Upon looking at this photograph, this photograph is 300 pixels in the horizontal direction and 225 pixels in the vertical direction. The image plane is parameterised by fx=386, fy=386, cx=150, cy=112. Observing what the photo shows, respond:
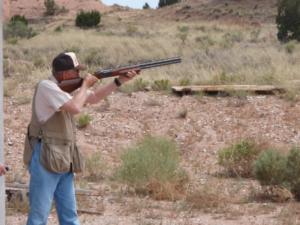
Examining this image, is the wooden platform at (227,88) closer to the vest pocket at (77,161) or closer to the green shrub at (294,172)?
the green shrub at (294,172)

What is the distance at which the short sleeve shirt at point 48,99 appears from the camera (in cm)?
276

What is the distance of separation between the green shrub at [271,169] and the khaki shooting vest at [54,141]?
9.60 feet

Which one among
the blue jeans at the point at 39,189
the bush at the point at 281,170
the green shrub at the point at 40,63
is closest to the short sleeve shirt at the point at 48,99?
the blue jeans at the point at 39,189

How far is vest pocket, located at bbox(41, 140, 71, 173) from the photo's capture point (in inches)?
110

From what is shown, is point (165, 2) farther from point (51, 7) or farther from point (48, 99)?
point (48, 99)

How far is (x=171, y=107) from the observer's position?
29.3ft

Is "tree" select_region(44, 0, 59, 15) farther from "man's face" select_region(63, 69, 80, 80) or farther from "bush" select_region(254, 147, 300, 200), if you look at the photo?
"man's face" select_region(63, 69, 80, 80)

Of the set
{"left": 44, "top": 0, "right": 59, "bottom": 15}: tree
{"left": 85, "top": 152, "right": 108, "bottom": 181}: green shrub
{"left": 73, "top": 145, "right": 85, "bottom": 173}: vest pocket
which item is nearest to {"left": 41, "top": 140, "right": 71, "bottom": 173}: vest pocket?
{"left": 73, "top": 145, "right": 85, "bottom": 173}: vest pocket

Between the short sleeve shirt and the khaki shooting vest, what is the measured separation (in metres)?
0.04

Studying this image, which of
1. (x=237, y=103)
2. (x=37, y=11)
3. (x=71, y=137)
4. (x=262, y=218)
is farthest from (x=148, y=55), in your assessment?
(x=37, y=11)

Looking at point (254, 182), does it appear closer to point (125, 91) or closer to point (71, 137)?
point (71, 137)

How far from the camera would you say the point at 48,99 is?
2.77 metres

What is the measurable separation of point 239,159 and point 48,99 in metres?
4.21

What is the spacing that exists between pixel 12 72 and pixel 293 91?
7454 mm
